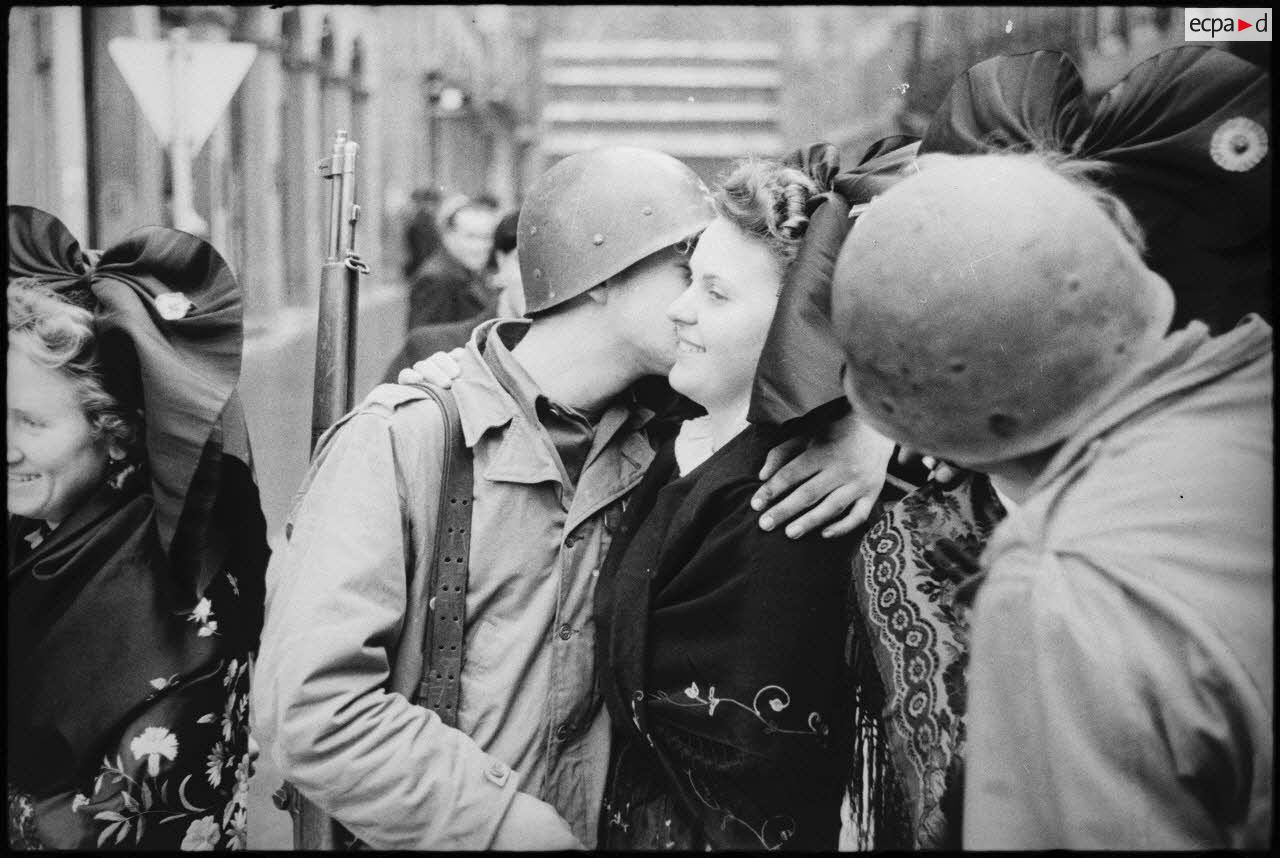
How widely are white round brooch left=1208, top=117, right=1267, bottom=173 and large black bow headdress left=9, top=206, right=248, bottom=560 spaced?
61.4 inches

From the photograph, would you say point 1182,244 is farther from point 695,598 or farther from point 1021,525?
point 695,598

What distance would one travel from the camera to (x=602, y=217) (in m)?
2.24

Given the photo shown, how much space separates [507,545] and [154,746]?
68cm

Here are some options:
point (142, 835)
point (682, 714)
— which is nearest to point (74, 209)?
point (142, 835)

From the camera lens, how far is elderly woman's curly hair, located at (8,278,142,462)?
6.94 ft

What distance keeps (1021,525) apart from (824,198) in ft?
2.81

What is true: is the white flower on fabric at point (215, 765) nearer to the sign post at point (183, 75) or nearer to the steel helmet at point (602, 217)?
the steel helmet at point (602, 217)

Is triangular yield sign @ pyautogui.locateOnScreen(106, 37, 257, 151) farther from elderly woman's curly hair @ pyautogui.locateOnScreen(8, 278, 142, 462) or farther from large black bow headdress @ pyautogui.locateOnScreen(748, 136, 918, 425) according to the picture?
large black bow headdress @ pyautogui.locateOnScreen(748, 136, 918, 425)

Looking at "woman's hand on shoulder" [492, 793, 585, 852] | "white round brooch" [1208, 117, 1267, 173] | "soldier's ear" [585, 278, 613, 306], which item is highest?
"white round brooch" [1208, 117, 1267, 173]

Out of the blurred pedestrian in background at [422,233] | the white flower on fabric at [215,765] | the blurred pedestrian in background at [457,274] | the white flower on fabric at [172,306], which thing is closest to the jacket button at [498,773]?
the white flower on fabric at [215,765]

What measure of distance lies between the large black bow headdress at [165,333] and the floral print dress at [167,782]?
0.23 metres

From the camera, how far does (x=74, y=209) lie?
841cm

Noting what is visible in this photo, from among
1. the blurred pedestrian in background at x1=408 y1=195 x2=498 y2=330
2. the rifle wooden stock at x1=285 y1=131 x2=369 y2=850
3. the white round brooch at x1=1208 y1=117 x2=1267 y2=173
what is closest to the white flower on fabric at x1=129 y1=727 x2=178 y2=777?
the rifle wooden stock at x1=285 y1=131 x2=369 y2=850

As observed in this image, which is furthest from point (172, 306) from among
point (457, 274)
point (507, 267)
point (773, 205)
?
point (457, 274)
